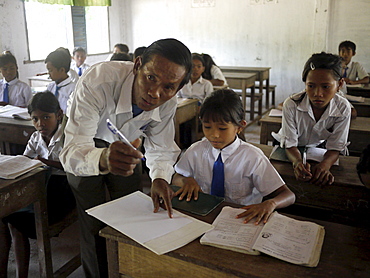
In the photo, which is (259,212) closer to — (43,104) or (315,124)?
(315,124)

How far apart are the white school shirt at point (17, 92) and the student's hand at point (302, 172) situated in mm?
3011

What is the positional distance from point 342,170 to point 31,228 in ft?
5.31

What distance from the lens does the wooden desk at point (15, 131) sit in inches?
111

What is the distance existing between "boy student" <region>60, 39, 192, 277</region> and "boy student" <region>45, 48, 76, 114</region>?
1.99 meters

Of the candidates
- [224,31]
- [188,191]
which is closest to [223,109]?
[188,191]

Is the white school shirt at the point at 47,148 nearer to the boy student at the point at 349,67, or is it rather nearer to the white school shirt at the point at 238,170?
the white school shirt at the point at 238,170

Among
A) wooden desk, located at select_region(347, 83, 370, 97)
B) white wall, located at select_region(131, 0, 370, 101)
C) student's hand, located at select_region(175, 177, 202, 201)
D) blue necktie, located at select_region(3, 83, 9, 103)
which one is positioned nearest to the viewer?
student's hand, located at select_region(175, 177, 202, 201)

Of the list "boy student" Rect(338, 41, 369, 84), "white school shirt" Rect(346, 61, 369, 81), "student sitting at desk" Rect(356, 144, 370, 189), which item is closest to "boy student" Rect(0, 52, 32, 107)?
"student sitting at desk" Rect(356, 144, 370, 189)

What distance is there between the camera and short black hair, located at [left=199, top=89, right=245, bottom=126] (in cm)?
156

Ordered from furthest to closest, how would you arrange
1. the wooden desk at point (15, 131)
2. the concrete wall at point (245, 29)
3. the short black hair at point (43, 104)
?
the concrete wall at point (245, 29)
the wooden desk at point (15, 131)
the short black hair at point (43, 104)

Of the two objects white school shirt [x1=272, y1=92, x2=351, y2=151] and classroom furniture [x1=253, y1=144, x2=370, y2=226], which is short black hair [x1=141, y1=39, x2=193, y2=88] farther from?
white school shirt [x1=272, y1=92, x2=351, y2=151]

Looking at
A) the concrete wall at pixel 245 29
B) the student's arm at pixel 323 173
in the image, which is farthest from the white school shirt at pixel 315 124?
the concrete wall at pixel 245 29

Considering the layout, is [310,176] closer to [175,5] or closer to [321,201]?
[321,201]

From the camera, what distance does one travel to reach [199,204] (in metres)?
1.29
